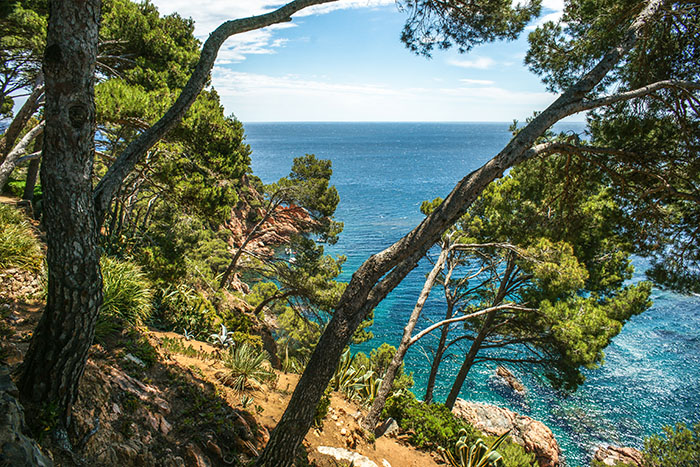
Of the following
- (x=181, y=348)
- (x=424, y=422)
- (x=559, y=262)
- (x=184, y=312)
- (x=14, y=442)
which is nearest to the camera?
(x=14, y=442)

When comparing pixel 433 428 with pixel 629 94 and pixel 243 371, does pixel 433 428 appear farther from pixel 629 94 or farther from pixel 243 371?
pixel 629 94

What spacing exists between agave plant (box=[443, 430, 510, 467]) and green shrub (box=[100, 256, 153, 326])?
6483mm

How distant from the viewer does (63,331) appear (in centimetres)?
328

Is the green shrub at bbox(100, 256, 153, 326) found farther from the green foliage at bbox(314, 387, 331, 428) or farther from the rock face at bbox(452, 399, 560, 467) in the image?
the rock face at bbox(452, 399, 560, 467)

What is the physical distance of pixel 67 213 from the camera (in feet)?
10.3

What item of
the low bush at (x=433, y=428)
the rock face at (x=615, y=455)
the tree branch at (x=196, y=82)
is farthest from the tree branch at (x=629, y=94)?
the rock face at (x=615, y=455)

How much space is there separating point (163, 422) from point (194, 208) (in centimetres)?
572

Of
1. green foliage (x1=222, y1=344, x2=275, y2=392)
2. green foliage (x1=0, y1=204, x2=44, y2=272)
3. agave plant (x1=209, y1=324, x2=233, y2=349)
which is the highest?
green foliage (x1=0, y1=204, x2=44, y2=272)

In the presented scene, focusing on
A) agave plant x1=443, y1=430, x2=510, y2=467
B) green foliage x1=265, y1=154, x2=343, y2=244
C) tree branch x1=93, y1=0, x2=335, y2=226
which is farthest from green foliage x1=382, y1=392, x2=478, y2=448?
green foliage x1=265, y1=154, x2=343, y2=244

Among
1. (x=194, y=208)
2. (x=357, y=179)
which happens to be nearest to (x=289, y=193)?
(x=194, y=208)

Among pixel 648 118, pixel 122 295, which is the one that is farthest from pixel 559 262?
pixel 122 295

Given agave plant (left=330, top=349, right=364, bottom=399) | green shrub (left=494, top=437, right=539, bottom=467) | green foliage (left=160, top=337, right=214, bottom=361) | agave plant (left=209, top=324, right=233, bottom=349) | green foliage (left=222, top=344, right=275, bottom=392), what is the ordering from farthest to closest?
agave plant (left=330, top=349, right=364, bottom=399) → agave plant (left=209, top=324, right=233, bottom=349) → green shrub (left=494, top=437, right=539, bottom=467) → green foliage (left=160, top=337, right=214, bottom=361) → green foliage (left=222, top=344, right=275, bottom=392)

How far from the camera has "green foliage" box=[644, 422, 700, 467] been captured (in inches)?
333

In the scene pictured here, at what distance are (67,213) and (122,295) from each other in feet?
12.5
